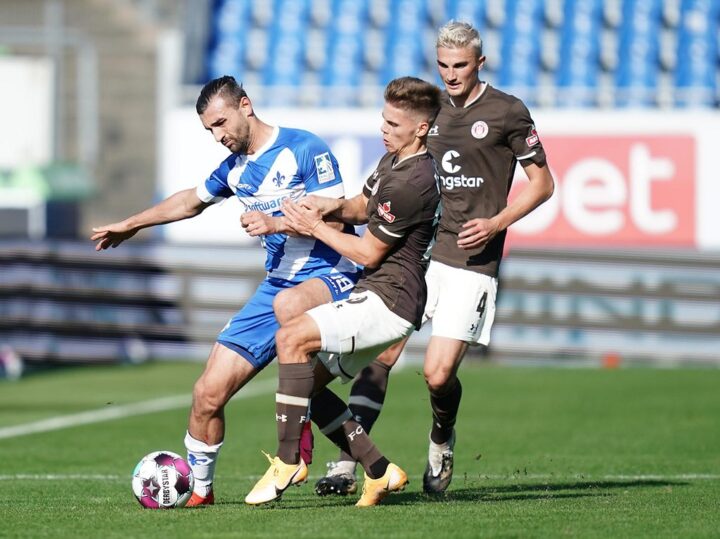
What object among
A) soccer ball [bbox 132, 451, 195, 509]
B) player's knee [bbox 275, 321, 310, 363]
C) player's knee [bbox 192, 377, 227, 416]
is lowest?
soccer ball [bbox 132, 451, 195, 509]

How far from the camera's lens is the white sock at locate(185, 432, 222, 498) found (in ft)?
24.5

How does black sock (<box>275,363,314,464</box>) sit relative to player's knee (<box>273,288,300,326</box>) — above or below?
below

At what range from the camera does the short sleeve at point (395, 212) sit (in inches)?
271

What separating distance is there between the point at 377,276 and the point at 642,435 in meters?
5.12

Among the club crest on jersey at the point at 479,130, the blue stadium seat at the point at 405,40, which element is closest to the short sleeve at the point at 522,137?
the club crest on jersey at the point at 479,130

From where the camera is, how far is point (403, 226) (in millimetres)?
6934

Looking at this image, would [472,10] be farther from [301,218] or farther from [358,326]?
A: [358,326]

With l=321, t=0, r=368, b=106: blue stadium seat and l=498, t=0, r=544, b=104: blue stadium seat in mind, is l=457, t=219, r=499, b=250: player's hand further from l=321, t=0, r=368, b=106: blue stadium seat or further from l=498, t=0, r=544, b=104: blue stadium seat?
l=321, t=0, r=368, b=106: blue stadium seat

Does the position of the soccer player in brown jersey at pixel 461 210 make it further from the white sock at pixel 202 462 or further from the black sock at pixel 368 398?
the white sock at pixel 202 462

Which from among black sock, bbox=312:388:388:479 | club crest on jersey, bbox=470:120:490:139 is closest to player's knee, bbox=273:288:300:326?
black sock, bbox=312:388:388:479

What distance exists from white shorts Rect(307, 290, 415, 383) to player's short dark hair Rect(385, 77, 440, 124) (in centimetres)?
95

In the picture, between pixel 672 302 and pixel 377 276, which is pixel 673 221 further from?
pixel 377 276

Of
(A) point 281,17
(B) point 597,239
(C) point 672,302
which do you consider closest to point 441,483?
(C) point 672,302

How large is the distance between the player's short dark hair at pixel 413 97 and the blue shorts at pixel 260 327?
1.06m
